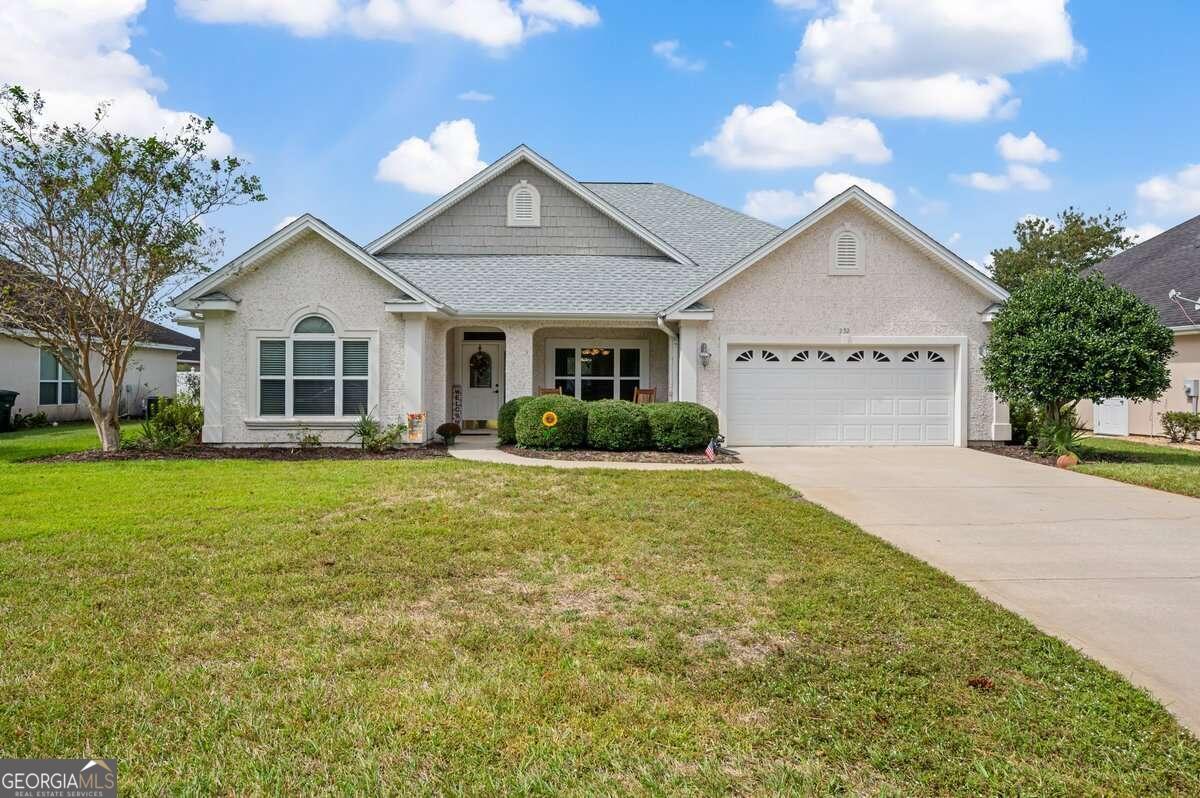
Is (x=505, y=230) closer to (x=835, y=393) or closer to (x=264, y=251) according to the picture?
(x=264, y=251)

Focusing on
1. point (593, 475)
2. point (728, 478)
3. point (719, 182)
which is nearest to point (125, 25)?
point (593, 475)

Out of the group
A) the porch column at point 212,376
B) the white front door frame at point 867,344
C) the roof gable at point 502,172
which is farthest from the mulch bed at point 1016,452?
the porch column at point 212,376

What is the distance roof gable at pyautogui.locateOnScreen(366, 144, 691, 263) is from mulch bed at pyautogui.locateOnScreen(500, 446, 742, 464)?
21.8 feet

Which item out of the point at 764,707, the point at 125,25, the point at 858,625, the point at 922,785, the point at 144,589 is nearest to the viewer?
the point at 922,785

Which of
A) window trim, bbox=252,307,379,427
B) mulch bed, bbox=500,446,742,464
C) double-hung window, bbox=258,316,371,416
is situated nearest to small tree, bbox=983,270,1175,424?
mulch bed, bbox=500,446,742,464

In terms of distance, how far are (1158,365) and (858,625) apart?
11809 millimetres

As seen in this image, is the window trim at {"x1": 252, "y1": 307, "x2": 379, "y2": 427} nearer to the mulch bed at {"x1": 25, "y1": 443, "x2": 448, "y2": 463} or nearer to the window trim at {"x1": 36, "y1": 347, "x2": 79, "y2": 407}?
the mulch bed at {"x1": 25, "y1": 443, "x2": 448, "y2": 463}

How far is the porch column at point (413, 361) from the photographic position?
14539 mm

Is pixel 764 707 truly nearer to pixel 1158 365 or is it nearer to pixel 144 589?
pixel 144 589

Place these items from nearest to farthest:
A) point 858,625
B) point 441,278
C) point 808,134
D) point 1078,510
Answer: point 858,625, point 1078,510, point 441,278, point 808,134

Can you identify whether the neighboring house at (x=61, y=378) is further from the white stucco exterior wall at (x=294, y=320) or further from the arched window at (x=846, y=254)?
the arched window at (x=846, y=254)

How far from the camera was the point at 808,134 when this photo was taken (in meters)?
25.1

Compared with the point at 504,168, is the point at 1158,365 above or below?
below

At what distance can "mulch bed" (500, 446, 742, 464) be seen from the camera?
12883mm
